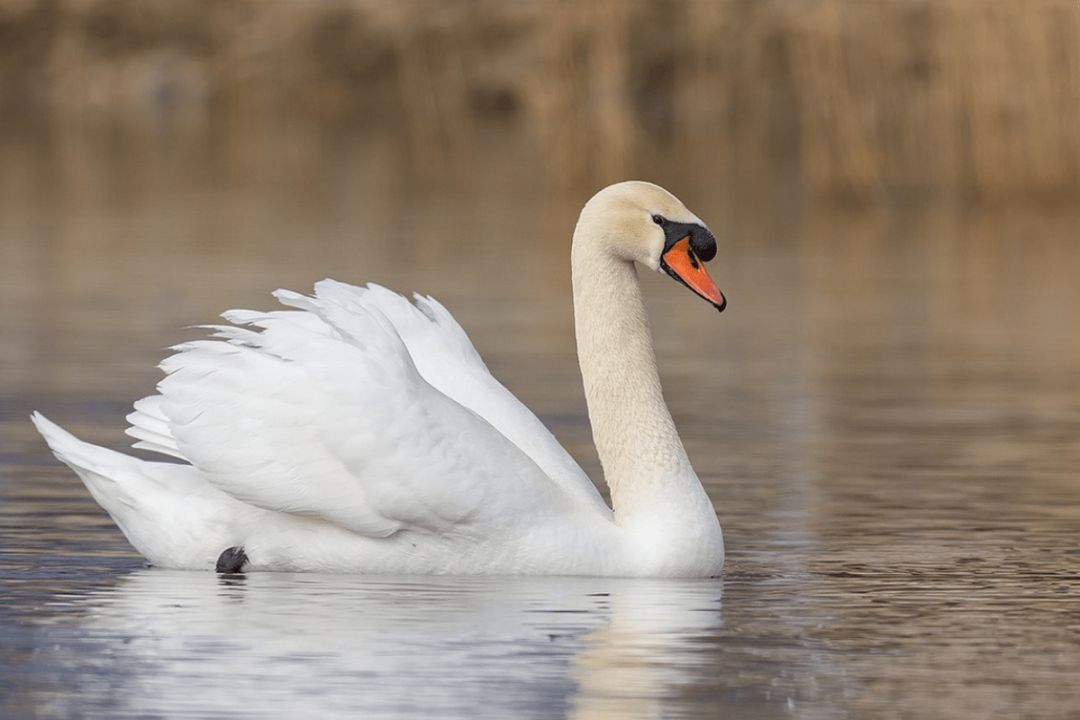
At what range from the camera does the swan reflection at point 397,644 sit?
6062mm

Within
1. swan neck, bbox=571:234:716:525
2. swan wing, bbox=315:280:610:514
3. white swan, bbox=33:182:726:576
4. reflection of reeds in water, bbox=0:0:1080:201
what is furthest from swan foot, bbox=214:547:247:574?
reflection of reeds in water, bbox=0:0:1080:201

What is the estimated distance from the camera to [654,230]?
8234mm

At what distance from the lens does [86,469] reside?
26.7ft

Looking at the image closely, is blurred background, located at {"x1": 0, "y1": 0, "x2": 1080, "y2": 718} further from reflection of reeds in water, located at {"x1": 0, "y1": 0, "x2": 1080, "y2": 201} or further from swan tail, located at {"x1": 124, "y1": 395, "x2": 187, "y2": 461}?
swan tail, located at {"x1": 124, "y1": 395, "x2": 187, "y2": 461}

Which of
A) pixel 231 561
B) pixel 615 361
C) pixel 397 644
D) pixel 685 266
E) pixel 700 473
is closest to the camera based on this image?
pixel 397 644

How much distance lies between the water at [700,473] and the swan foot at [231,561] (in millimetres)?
88

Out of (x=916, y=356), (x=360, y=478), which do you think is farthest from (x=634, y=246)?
(x=916, y=356)

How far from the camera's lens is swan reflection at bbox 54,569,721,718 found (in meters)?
6.06

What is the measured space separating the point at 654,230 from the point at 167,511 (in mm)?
1642

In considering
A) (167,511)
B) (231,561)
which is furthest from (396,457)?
(167,511)

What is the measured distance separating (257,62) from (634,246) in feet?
88.4

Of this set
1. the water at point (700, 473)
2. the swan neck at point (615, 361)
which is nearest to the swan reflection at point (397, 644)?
the water at point (700, 473)

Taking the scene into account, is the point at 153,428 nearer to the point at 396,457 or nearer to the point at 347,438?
the point at 347,438

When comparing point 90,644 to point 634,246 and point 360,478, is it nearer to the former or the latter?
point 360,478
